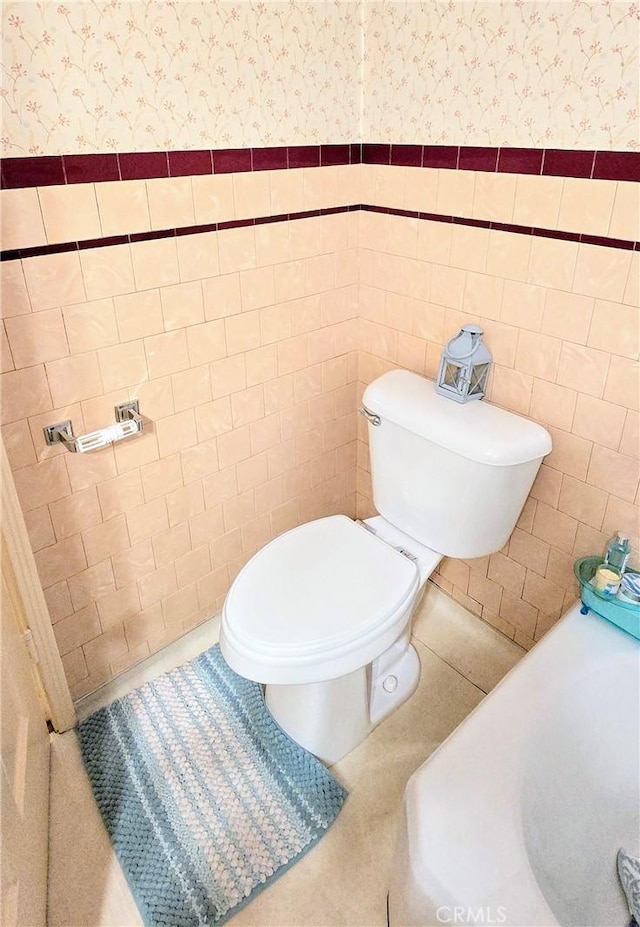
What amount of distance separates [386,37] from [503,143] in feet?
1.35

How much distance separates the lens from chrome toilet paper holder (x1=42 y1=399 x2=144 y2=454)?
4.32 ft

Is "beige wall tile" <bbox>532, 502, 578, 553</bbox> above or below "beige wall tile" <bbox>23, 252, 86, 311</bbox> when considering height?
below

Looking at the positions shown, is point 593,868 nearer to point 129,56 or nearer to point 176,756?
point 176,756

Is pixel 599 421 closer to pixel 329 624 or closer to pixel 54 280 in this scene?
pixel 329 624

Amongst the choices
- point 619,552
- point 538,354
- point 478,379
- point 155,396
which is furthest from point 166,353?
point 619,552

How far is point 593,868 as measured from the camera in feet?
3.96

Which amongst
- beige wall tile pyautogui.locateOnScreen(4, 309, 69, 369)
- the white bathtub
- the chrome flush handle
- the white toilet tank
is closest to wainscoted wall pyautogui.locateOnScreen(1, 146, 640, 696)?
beige wall tile pyautogui.locateOnScreen(4, 309, 69, 369)

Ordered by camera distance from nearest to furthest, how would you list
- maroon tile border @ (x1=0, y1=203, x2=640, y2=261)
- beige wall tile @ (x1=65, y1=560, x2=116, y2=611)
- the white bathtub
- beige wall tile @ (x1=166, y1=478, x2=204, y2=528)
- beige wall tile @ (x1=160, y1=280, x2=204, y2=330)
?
the white bathtub, maroon tile border @ (x1=0, y1=203, x2=640, y2=261), beige wall tile @ (x1=160, y1=280, x2=204, y2=330), beige wall tile @ (x1=65, y1=560, x2=116, y2=611), beige wall tile @ (x1=166, y1=478, x2=204, y2=528)

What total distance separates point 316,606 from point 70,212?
0.93 meters

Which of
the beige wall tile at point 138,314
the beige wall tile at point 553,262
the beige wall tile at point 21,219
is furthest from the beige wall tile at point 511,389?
the beige wall tile at point 21,219

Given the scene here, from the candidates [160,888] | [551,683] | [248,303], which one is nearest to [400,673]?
[551,683]

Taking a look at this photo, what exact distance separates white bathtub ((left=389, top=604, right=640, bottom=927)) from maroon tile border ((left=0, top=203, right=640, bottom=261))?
0.79m

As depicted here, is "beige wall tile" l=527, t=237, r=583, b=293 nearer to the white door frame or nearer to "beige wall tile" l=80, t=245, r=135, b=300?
"beige wall tile" l=80, t=245, r=135, b=300

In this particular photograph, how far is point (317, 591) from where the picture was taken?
1.42 metres
